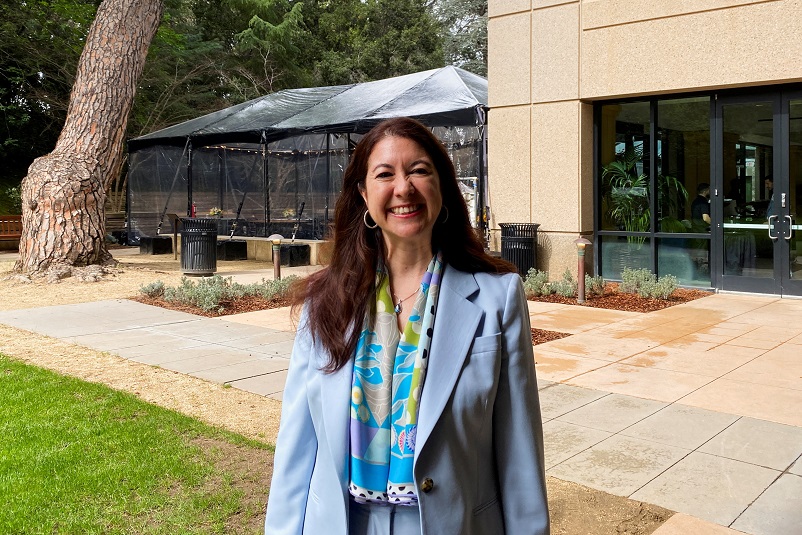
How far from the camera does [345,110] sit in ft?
59.9

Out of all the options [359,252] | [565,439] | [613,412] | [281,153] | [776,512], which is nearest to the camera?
[359,252]

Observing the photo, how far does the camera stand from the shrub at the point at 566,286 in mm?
11953

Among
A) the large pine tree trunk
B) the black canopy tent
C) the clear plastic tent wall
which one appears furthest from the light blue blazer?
the clear plastic tent wall

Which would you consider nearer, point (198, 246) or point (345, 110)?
point (198, 246)

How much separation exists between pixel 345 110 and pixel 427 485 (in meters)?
17.0

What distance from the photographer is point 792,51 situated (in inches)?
433

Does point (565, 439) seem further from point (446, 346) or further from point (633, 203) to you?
point (633, 203)

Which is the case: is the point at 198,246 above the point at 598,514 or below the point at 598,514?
above

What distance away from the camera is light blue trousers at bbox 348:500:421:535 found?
1914mm

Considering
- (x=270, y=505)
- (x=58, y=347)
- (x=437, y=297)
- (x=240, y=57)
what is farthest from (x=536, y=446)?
(x=240, y=57)

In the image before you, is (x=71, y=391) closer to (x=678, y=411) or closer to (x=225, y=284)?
(x=678, y=411)

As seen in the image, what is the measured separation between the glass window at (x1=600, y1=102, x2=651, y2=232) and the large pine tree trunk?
962cm

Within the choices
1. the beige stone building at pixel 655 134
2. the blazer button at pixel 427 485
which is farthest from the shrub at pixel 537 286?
the blazer button at pixel 427 485

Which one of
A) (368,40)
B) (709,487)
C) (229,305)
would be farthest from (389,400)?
(368,40)
